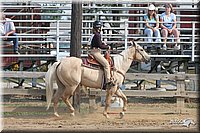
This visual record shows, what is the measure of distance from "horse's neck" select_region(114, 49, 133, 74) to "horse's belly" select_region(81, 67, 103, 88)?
25.2 inches

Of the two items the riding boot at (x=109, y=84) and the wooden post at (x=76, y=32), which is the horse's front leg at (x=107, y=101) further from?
the wooden post at (x=76, y=32)

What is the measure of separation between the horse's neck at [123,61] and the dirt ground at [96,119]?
1.24m

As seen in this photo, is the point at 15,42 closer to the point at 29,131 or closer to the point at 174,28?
the point at 174,28

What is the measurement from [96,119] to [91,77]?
110 cm

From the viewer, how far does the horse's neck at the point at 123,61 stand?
46.3 ft

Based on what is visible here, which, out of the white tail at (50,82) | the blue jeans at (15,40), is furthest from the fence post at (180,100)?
the blue jeans at (15,40)

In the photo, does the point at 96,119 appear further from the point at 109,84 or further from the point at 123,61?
the point at 123,61

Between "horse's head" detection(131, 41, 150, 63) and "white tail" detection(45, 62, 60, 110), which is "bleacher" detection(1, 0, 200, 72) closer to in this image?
"horse's head" detection(131, 41, 150, 63)

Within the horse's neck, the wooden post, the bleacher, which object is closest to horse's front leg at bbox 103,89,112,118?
the horse's neck

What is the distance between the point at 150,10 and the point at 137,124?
254 inches

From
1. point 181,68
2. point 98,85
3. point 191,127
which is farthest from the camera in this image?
point 181,68

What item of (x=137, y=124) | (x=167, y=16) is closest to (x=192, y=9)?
(x=167, y=16)

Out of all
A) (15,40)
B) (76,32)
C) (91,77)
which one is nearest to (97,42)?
(91,77)

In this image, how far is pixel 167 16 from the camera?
716 inches
